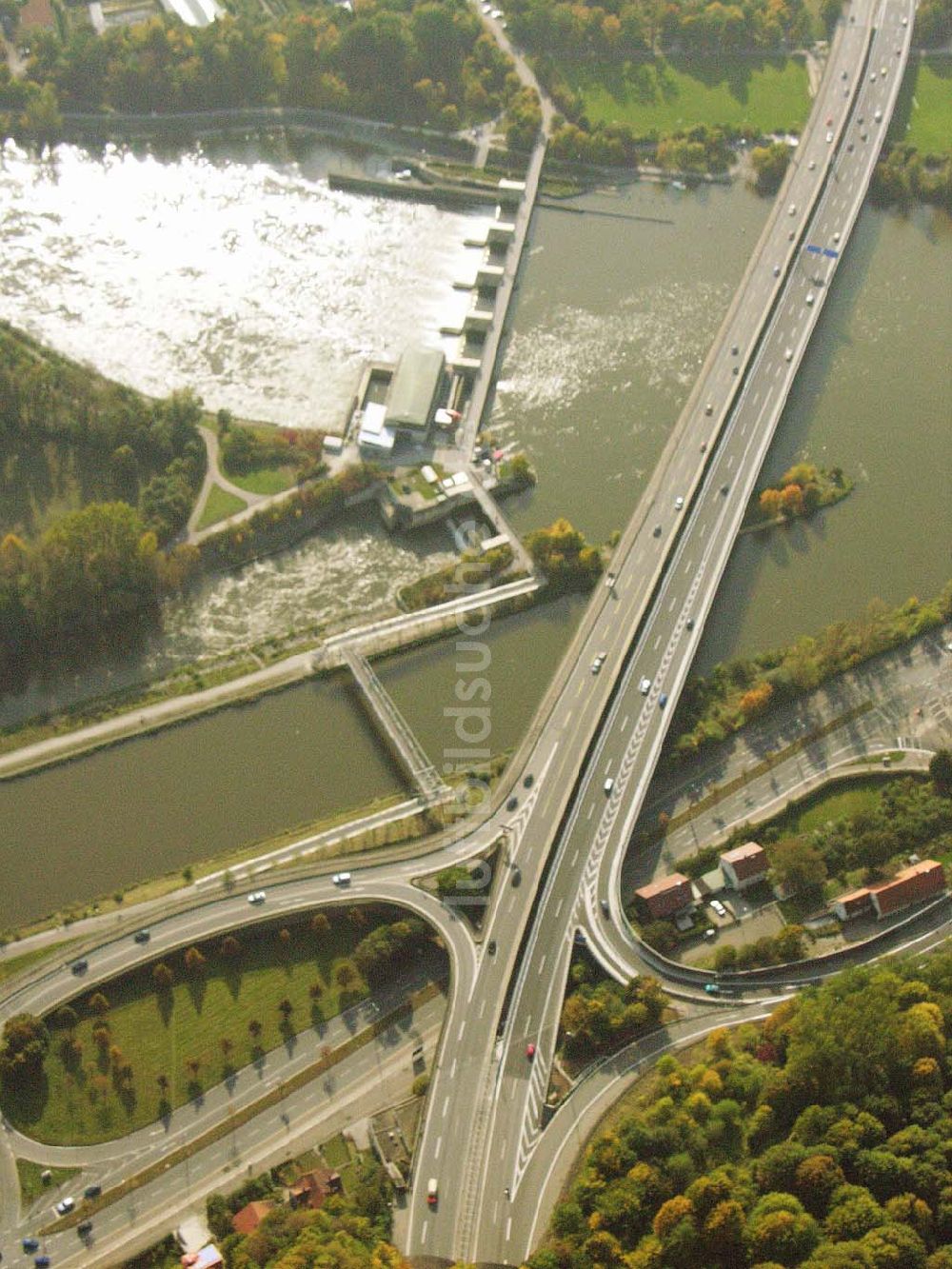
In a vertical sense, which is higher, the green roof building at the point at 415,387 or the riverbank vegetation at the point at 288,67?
the riverbank vegetation at the point at 288,67

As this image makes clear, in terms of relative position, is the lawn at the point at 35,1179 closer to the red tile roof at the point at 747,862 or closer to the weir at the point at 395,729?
the weir at the point at 395,729

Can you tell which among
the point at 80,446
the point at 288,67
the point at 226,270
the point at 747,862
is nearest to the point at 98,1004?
the point at 747,862

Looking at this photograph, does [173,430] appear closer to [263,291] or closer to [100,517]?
[100,517]

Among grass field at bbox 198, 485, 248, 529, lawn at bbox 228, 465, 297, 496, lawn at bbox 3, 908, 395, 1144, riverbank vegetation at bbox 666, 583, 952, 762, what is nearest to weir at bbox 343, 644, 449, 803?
lawn at bbox 3, 908, 395, 1144

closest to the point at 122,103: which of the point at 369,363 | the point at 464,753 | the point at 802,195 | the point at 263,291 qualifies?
the point at 263,291

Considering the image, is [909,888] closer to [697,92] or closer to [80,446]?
[80,446]

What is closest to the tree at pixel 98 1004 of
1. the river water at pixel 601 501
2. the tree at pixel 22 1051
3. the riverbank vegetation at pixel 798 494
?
the tree at pixel 22 1051
